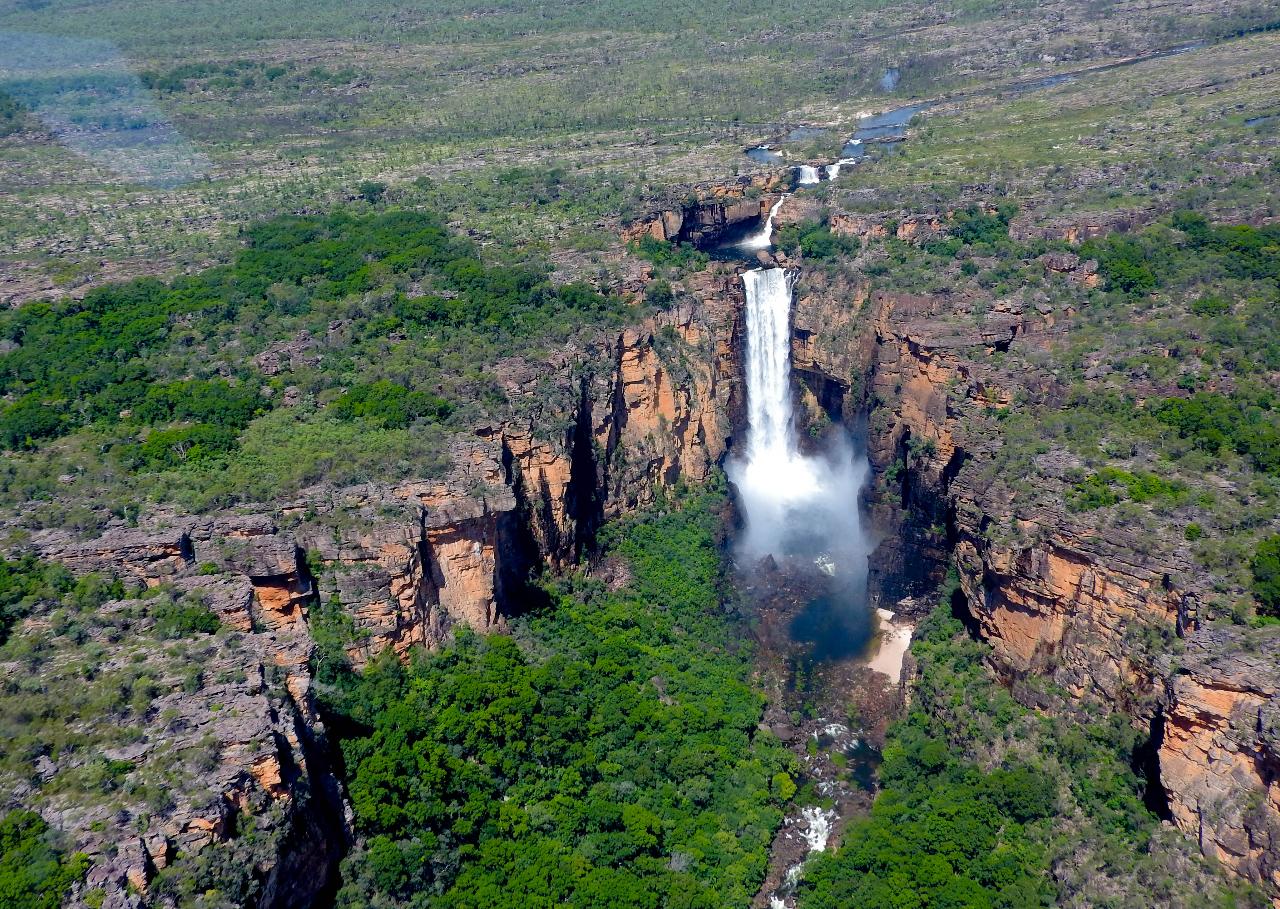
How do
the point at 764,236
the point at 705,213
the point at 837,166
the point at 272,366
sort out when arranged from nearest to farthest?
the point at 272,366 → the point at 705,213 → the point at 764,236 → the point at 837,166

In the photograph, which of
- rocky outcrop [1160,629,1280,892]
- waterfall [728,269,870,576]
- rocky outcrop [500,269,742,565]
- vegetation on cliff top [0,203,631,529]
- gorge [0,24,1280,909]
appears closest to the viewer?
rocky outcrop [1160,629,1280,892]

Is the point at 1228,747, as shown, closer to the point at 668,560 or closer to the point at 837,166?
the point at 668,560

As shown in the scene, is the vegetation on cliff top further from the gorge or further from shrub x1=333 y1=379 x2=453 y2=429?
the gorge

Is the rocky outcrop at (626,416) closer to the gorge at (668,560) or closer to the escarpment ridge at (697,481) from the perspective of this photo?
the escarpment ridge at (697,481)

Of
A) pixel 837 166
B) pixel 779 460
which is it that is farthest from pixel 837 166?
pixel 779 460

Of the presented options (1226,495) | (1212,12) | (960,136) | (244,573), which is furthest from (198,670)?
(1212,12)

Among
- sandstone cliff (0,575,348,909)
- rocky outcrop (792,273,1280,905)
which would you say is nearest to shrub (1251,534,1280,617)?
rocky outcrop (792,273,1280,905)
